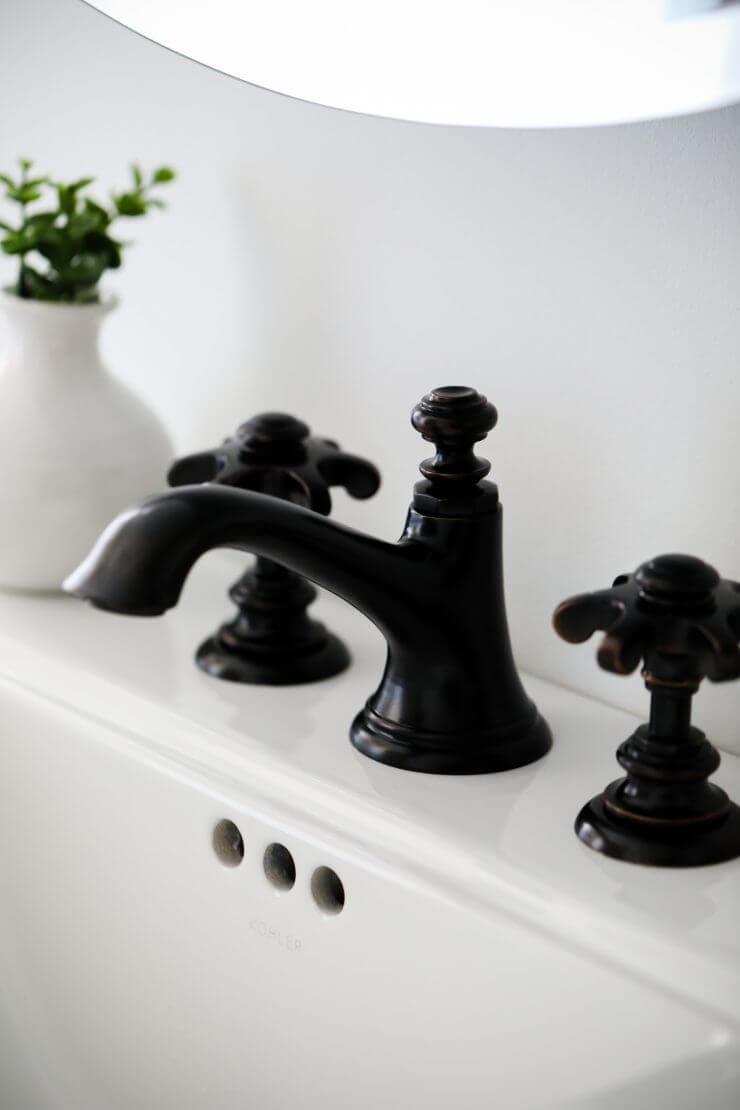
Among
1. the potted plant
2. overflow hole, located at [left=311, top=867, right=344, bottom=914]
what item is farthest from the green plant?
overflow hole, located at [left=311, top=867, right=344, bottom=914]

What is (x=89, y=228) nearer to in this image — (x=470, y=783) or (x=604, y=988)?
(x=470, y=783)

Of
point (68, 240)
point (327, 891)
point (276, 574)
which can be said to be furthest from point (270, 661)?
point (68, 240)

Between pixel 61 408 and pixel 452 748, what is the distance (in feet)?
1.04

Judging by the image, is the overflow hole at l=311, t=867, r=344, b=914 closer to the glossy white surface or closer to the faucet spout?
the faucet spout

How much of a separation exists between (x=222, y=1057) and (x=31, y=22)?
0.67 metres

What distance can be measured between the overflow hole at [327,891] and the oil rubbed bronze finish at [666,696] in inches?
4.1

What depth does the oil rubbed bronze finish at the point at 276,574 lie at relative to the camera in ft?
2.25

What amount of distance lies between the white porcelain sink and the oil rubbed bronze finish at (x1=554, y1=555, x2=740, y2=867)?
0.05 ft

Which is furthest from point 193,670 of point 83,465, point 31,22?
point 31,22

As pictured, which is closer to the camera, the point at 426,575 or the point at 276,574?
the point at 426,575

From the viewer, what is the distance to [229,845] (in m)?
0.63

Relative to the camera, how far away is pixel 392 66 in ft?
2.31

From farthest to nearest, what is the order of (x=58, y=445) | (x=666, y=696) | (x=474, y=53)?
(x=58, y=445)
(x=474, y=53)
(x=666, y=696)

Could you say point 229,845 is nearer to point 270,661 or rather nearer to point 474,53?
point 270,661
